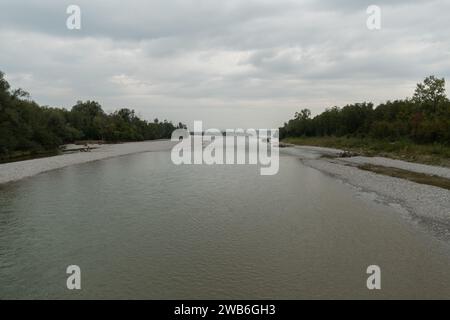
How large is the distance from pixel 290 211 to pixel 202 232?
5.84 meters

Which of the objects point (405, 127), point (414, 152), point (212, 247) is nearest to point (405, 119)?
point (405, 127)

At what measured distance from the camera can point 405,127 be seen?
61250 mm

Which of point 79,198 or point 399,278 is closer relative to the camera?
point 399,278

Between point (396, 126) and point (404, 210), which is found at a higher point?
point (396, 126)

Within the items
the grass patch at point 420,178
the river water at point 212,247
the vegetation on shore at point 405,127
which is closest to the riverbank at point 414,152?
the vegetation on shore at point 405,127

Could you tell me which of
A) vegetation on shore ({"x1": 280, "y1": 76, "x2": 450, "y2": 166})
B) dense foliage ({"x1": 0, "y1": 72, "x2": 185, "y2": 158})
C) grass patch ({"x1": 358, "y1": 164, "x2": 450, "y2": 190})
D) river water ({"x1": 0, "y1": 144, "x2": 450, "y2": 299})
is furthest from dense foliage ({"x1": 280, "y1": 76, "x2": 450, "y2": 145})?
dense foliage ({"x1": 0, "y1": 72, "x2": 185, "y2": 158})

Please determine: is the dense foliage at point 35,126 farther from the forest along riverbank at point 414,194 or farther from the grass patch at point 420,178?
the grass patch at point 420,178

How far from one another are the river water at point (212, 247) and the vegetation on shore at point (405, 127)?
27.2 meters

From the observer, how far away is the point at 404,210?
17.3 m

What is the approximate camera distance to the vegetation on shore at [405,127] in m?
46.1

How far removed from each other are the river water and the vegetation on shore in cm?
2718

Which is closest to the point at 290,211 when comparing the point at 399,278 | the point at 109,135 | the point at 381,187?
the point at 399,278

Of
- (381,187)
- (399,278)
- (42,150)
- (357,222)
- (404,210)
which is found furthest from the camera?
(42,150)
